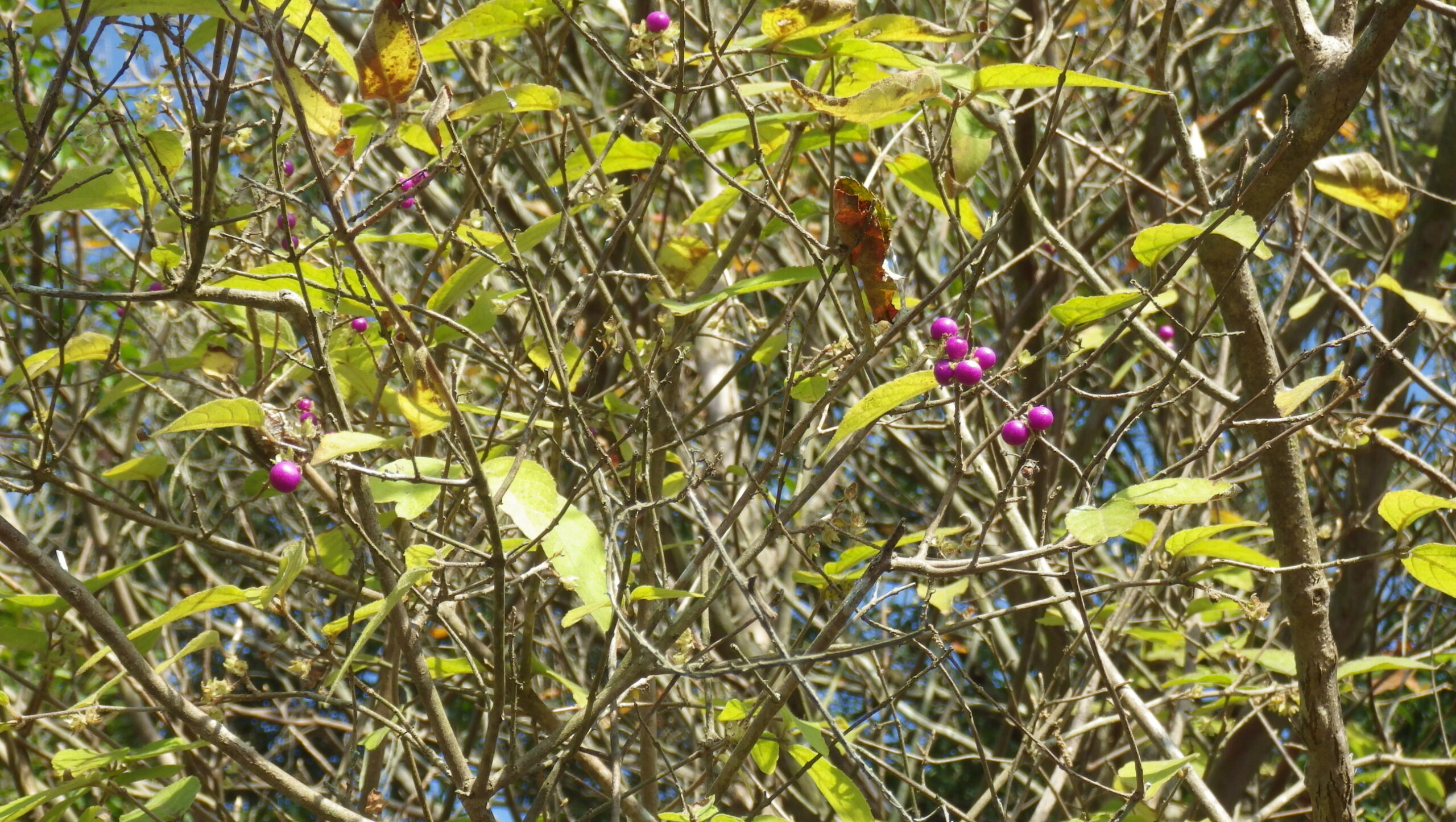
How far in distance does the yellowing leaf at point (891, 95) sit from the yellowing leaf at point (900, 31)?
0.21 meters

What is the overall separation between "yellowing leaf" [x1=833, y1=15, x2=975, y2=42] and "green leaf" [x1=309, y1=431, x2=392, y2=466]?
0.68m

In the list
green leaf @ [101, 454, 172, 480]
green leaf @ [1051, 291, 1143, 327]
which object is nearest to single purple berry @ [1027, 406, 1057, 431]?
green leaf @ [1051, 291, 1143, 327]

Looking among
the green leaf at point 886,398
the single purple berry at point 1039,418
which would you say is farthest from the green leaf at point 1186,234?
the green leaf at point 886,398

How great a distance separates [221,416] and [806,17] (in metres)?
0.68

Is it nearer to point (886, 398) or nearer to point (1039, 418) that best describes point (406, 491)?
point (886, 398)

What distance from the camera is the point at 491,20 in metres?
1.33

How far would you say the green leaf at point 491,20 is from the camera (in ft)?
4.27

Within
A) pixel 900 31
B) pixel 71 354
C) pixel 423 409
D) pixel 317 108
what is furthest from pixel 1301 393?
pixel 71 354

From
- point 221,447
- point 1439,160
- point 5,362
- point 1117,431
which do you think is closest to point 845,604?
point 1117,431

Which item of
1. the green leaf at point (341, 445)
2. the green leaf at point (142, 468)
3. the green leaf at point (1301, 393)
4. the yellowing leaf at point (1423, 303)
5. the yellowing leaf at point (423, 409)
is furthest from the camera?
the yellowing leaf at point (1423, 303)

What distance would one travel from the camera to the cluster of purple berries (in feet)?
3.89

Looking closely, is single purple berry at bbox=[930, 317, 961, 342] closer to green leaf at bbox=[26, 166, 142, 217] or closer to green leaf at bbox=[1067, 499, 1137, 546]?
green leaf at bbox=[1067, 499, 1137, 546]

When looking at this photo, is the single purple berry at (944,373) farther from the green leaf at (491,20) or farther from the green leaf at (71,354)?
the green leaf at (71,354)

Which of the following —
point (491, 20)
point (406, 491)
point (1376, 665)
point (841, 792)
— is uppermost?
point (491, 20)
